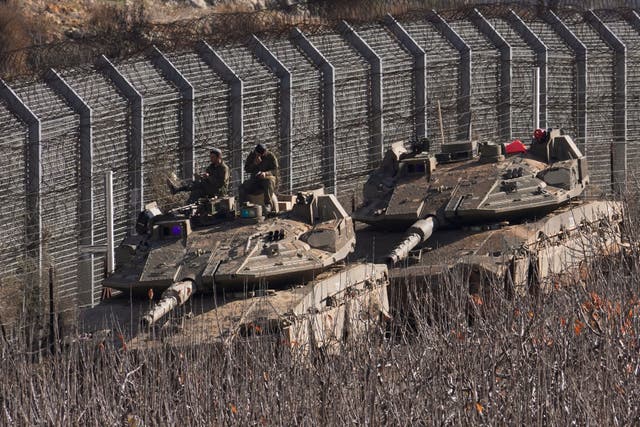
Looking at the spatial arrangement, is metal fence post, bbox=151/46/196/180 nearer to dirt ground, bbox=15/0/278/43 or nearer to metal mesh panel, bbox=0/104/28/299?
metal mesh panel, bbox=0/104/28/299

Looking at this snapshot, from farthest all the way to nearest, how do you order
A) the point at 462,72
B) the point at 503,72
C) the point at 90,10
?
the point at 90,10 < the point at 503,72 < the point at 462,72

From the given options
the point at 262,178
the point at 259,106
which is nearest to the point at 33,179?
the point at 262,178

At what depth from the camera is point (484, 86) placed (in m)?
46.1

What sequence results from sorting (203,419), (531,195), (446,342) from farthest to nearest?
(531,195), (446,342), (203,419)

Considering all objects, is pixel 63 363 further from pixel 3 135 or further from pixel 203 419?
pixel 3 135

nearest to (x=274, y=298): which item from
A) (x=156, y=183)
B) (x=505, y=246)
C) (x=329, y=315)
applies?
(x=329, y=315)

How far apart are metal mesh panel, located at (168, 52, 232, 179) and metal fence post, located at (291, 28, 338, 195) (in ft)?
8.53

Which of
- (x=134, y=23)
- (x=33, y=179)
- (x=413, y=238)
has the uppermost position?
(x=134, y=23)

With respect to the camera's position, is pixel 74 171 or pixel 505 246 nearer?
pixel 505 246

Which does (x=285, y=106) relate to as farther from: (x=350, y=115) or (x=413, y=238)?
(x=413, y=238)

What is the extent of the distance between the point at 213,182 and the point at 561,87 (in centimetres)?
1562

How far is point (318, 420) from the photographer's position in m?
22.0

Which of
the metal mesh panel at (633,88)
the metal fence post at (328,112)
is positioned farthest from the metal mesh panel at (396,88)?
the metal mesh panel at (633,88)

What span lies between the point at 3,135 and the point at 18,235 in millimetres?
1870
